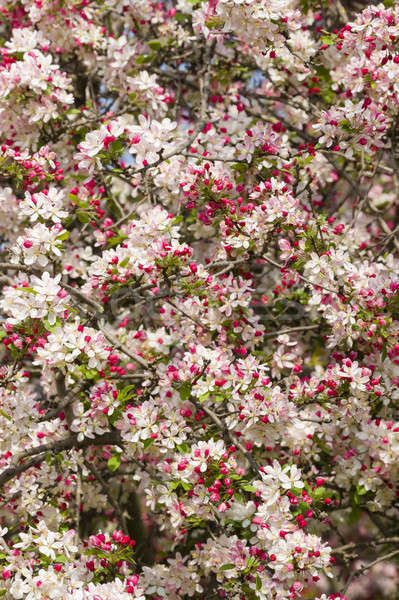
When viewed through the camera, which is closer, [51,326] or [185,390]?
[51,326]

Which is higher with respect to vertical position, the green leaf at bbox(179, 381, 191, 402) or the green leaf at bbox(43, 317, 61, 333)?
the green leaf at bbox(43, 317, 61, 333)

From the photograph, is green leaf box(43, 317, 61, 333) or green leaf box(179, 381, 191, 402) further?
green leaf box(179, 381, 191, 402)

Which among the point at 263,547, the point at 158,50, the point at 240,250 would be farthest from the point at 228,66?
the point at 263,547

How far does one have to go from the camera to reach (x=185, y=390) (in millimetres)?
2551

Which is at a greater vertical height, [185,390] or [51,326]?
[51,326]

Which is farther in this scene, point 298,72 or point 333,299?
point 298,72

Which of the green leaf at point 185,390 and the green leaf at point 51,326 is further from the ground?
the green leaf at point 51,326

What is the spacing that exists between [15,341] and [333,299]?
138cm

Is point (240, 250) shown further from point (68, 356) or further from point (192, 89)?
point (192, 89)

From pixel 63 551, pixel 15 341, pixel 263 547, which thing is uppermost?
pixel 15 341

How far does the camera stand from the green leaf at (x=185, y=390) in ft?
8.34

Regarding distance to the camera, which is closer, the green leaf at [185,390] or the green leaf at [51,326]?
the green leaf at [51,326]

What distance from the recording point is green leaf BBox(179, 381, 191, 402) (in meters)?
2.54

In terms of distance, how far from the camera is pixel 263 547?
96.3 inches
